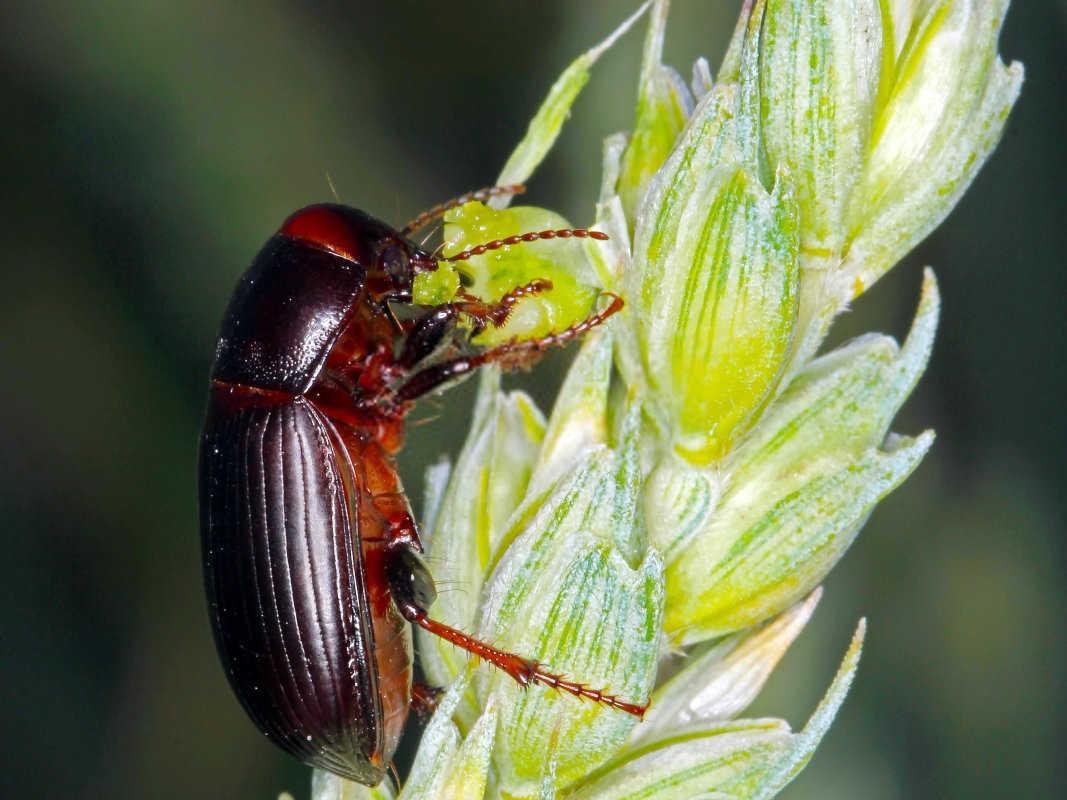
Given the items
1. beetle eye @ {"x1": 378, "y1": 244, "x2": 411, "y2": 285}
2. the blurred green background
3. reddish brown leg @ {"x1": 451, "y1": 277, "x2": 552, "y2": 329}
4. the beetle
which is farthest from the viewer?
the blurred green background

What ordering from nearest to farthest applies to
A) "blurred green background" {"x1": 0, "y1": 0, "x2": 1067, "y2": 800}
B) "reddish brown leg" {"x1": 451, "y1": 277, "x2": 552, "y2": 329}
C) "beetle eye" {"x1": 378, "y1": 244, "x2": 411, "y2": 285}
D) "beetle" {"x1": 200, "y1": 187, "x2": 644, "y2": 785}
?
"reddish brown leg" {"x1": 451, "y1": 277, "x2": 552, "y2": 329}
"beetle" {"x1": 200, "y1": 187, "x2": 644, "y2": 785}
"beetle eye" {"x1": 378, "y1": 244, "x2": 411, "y2": 285}
"blurred green background" {"x1": 0, "y1": 0, "x2": 1067, "y2": 800}

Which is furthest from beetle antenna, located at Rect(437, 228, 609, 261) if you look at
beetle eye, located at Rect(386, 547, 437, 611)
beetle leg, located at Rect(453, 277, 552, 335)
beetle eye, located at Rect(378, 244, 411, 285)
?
beetle eye, located at Rect(386, 547, 437, 611)

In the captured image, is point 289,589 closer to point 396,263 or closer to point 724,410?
point 396,263

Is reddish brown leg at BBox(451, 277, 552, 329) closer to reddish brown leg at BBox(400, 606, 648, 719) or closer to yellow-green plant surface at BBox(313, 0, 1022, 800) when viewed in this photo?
yellow-green plant surface at BBox(313, 0, 1022, 800)

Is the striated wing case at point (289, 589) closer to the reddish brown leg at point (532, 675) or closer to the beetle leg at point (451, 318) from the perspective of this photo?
the beetle leg at point (451, 318)

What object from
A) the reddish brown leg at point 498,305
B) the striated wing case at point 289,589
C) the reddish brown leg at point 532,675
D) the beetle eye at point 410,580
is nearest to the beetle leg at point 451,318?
the reddish brown leg at point 498,305

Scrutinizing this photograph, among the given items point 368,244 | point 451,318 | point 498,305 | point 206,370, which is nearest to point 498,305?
point 498,305
